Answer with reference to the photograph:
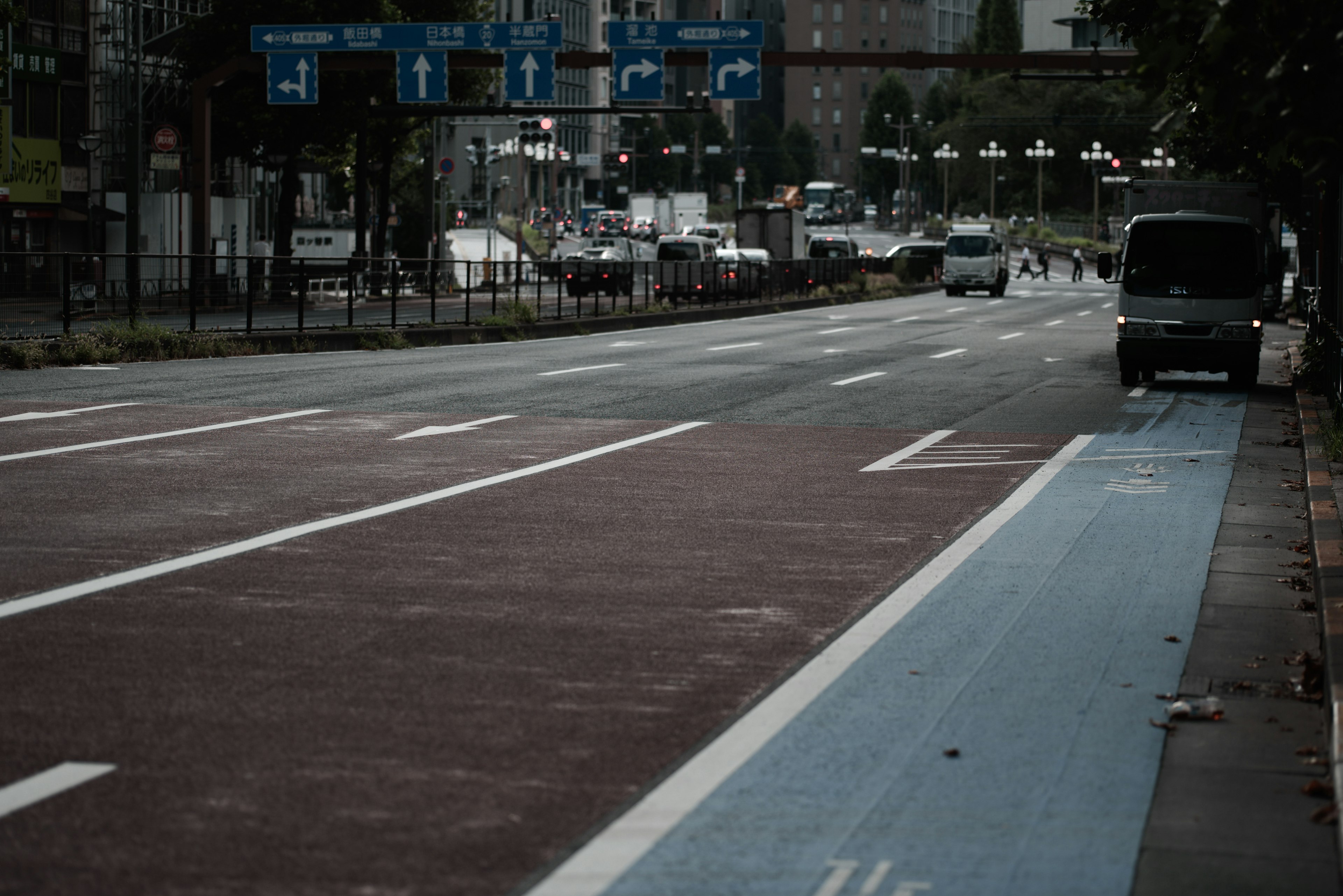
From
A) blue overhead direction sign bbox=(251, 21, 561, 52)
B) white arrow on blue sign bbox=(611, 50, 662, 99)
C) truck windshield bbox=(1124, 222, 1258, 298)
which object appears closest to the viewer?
truck windshield bbox=(1124, 222, 1258, 298)

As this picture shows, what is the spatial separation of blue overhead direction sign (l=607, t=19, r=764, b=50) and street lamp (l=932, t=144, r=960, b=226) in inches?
3343

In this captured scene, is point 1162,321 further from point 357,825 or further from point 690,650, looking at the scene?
point 357,825

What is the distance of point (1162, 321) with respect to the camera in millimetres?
23609

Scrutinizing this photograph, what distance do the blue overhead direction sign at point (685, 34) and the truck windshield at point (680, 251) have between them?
11978 mm

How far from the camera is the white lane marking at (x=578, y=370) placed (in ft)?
78.2

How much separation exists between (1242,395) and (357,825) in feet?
64.3

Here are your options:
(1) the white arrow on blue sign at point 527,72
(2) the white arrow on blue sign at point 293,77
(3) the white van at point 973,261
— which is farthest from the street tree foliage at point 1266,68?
(3) the white van at point 973,261

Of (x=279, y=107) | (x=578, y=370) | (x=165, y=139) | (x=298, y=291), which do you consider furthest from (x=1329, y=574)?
(x=279, y=107)

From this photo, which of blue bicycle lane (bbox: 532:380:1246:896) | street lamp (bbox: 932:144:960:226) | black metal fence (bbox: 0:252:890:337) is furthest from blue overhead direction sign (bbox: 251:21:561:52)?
street lamp (bbox: 932:144:960:226)

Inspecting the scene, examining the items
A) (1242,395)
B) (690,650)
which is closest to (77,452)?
(690,650)

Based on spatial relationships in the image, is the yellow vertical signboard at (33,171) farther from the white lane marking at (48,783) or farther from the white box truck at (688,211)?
the white box truck at (688,211)

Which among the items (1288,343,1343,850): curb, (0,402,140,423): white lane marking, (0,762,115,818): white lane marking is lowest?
(0,762,115,818): white lane marking

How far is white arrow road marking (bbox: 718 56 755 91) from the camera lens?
45625 millimetres

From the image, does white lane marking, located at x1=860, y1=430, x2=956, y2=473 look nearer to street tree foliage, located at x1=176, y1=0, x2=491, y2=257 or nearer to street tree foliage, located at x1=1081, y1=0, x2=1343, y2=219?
street tree foliage, located at x1=1081, y1=0, x2=1343, y2=219
